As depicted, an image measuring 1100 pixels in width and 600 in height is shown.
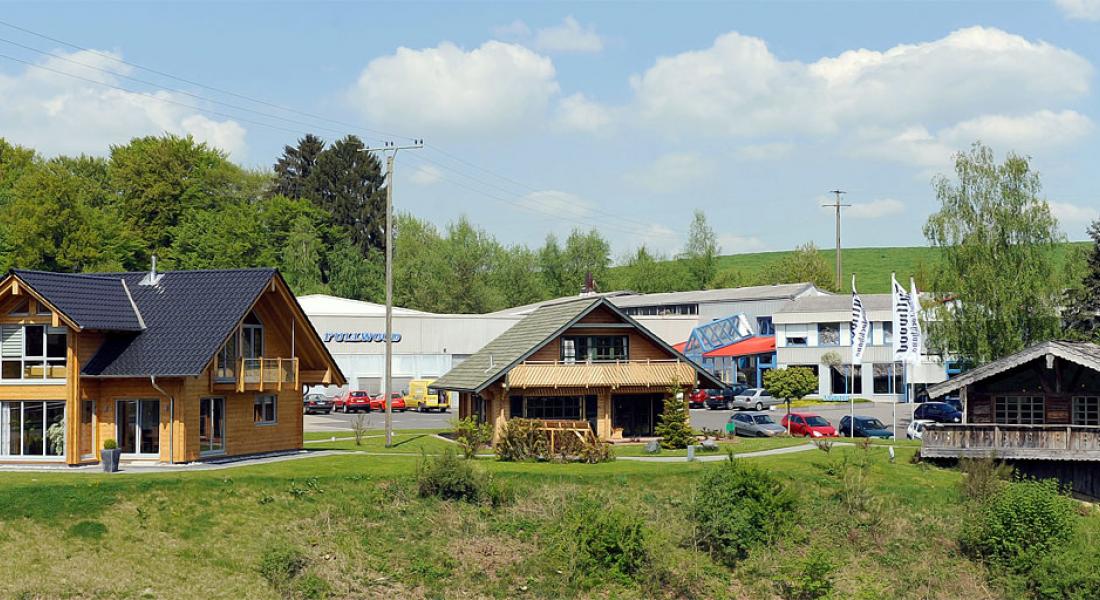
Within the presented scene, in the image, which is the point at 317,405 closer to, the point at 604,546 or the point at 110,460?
the point at 110,460

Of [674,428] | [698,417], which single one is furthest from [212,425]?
[698,417]

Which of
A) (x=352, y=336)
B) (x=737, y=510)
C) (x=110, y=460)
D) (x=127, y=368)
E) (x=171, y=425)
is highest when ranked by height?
(x=352, y=336)

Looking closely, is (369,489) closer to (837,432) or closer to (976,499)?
(976,499)

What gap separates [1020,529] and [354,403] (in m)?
47.8

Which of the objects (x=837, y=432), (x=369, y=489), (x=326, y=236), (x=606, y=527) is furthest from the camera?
(x=326, y=236)

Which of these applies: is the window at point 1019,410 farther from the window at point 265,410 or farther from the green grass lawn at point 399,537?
the window at point 265,410

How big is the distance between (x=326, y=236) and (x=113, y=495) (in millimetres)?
87849

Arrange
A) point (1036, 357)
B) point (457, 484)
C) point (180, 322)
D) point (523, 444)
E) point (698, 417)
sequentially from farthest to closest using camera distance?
point (698, 417), point (523, 444), point (180, 322), point (1036, 357), point (457, 484)

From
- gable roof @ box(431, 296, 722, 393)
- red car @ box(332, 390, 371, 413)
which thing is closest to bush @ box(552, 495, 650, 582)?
gable roof @ box(431, 296, 722, 393)

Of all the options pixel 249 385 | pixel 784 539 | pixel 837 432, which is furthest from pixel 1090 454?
pixel 249 385

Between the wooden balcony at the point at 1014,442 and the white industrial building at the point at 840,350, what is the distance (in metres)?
36.7

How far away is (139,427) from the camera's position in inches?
1667

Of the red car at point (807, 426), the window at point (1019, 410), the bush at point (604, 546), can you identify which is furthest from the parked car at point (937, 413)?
the bush at point (604, 546)

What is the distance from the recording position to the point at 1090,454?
40688mm
